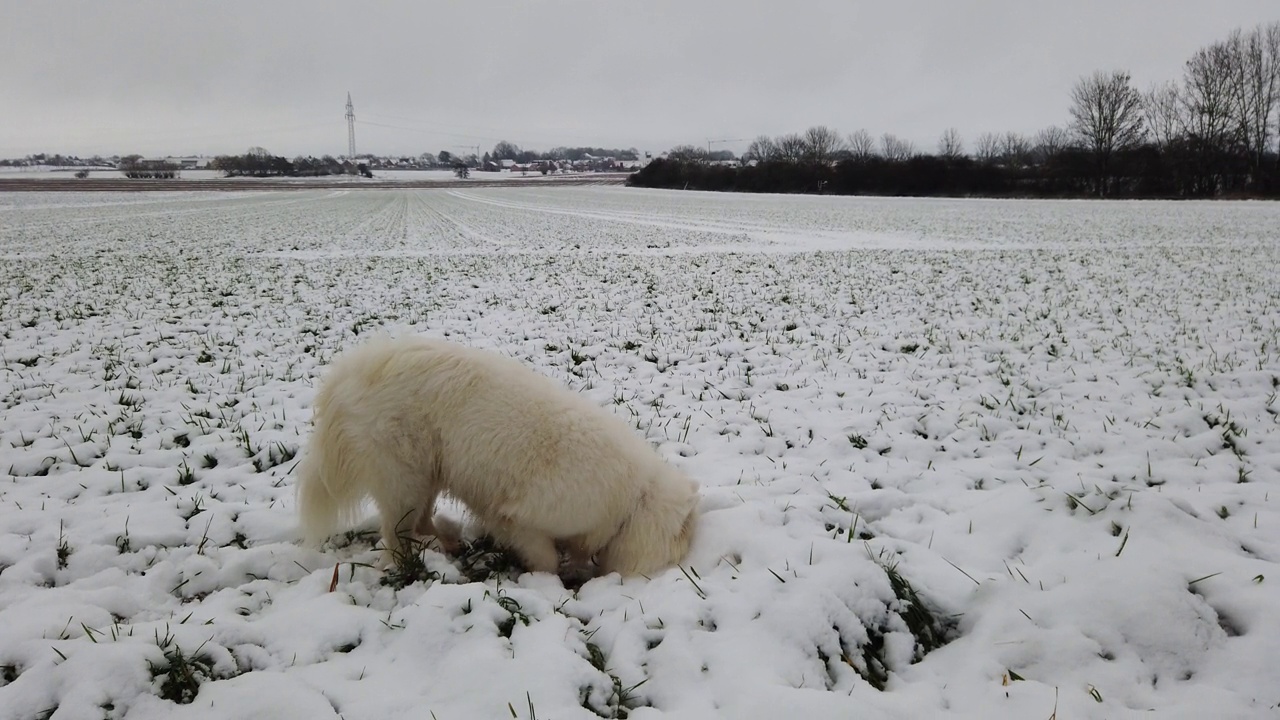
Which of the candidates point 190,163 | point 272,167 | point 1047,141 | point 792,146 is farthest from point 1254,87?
point 190,163

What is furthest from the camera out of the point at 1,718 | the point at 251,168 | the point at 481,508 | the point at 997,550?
the point at 251,168

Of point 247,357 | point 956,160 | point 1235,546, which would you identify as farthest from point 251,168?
point 1235,546

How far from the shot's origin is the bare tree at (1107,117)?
168ft

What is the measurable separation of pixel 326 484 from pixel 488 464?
867 millimetres

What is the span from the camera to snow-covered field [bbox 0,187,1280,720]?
88.0 inches

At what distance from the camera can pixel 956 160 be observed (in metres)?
55.4

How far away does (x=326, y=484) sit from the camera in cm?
321

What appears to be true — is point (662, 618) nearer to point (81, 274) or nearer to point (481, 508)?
point (481, 508)

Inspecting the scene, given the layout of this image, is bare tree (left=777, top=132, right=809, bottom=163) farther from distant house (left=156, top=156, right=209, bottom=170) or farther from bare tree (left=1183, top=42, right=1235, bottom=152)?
distant house (left=156, top=156, right=209, bottom=170)

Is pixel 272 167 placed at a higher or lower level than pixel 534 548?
higher

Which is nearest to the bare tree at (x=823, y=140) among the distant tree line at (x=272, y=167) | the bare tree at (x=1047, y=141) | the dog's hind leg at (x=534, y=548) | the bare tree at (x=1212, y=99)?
the bare tree at (x=1047, y=141)

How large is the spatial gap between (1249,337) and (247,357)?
419 inches

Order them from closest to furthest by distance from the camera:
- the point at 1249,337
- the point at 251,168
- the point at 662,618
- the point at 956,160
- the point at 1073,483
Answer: the point at 662,618 → the point at 1073,483 → the point at 1249,337 → the point at 956,160 → the point at 251,168

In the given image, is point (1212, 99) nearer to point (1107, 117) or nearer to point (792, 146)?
point (1107, 117)
